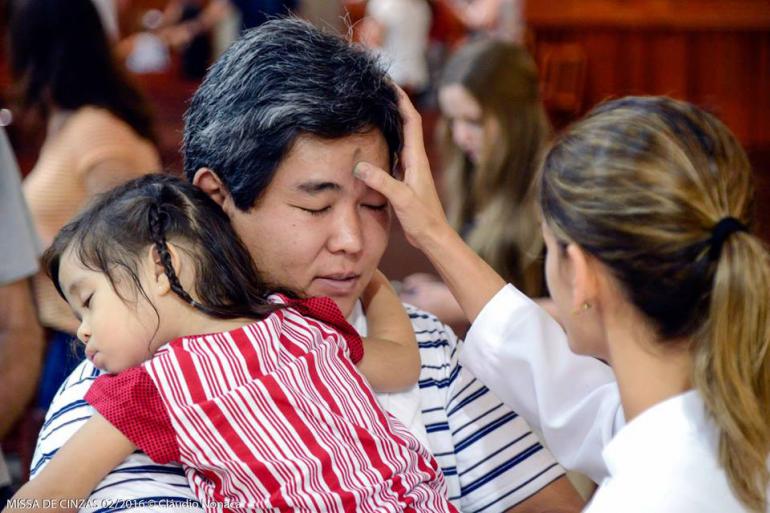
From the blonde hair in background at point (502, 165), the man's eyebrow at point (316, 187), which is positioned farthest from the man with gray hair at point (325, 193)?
the blonde hair in background at point (502, 165)

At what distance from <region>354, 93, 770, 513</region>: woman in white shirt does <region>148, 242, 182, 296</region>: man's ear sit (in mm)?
570

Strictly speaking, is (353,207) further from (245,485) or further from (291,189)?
(245,485)

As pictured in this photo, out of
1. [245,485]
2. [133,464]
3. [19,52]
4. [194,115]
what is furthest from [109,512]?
[19,52]

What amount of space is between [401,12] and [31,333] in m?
7.06

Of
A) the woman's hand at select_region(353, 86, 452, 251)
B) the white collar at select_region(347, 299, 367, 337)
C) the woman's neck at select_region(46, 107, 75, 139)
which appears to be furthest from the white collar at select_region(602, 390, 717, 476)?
the woman's neck at select_region(46, 107, 75, 139)

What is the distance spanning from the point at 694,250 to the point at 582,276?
0.48 ft

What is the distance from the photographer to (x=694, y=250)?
135 centimetres

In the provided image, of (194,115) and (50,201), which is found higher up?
(194,115)

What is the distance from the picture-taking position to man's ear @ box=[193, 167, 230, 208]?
6.22 feet

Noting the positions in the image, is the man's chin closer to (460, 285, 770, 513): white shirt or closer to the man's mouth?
the man's mouth

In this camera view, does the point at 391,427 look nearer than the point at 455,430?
Yes

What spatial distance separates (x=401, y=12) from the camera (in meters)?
9.09

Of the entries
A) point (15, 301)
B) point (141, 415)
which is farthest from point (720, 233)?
point (15, 301)

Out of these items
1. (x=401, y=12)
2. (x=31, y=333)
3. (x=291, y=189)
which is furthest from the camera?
(x=401, y=12)
